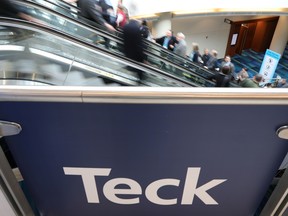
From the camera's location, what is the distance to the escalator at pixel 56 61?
2.81 m

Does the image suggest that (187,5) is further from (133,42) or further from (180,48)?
(133,42)

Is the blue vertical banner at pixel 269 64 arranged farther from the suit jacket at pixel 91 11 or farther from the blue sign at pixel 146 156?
the blue sign at pixel 146 156

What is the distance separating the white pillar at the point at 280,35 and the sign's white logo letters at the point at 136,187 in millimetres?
14049

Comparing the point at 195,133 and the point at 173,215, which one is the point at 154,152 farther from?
the point at 173,215

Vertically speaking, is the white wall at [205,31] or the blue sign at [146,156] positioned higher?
the blue sign at [146,156]

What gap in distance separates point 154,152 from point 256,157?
41 cm

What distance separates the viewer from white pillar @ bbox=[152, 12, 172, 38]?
32.3 ft

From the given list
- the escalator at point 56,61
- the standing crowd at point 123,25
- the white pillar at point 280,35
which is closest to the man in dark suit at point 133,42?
the standing crowd at point 123,25

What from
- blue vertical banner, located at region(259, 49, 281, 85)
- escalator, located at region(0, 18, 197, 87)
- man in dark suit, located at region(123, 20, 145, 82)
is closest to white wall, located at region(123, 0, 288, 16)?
blue vertical banner, located at region(259, 49, 281, 85)

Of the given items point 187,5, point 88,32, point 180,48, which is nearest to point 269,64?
point 187,5

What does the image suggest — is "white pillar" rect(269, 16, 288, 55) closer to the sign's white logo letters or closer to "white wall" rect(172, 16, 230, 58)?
"white wall" rect(172, 16, 230, 58)

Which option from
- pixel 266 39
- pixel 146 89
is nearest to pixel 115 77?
pixel 146 89

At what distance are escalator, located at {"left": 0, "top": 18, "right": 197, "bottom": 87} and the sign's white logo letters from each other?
173 cm

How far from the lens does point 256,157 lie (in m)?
1.01
